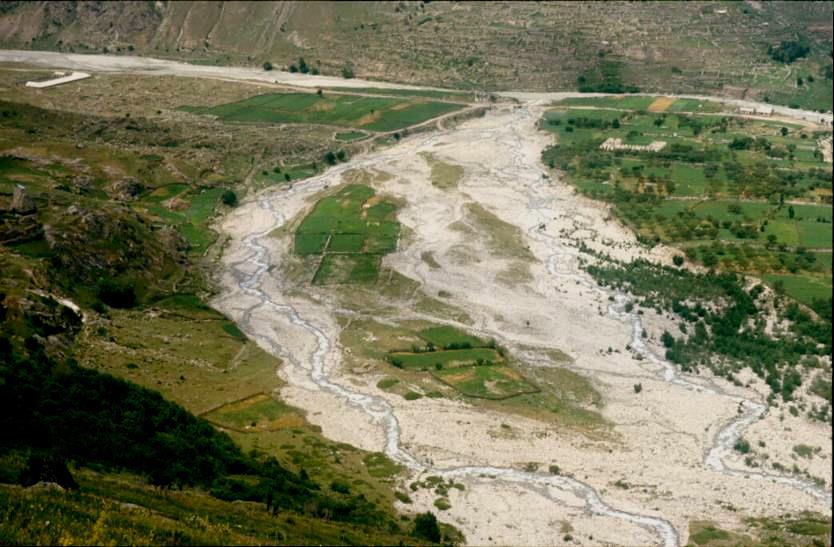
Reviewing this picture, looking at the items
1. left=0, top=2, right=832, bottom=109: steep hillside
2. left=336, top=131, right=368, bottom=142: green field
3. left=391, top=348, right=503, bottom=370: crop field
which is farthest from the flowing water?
left=0, top=2, right=832, bottom=109: steep hillside

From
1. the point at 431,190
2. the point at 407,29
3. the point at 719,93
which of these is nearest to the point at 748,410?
the point at 431,190

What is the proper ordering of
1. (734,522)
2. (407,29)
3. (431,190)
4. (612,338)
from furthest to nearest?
(407,29) → (431,190) → (612,338) → (734,522)

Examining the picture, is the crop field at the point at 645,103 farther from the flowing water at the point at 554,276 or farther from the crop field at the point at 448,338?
the crop field at the point at 448,338

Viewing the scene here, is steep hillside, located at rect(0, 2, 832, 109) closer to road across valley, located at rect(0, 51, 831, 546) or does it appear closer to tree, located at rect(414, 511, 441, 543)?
road across valley, located at rect(0, 51, 831, 546)

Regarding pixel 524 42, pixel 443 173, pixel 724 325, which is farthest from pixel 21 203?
pixel 524 42

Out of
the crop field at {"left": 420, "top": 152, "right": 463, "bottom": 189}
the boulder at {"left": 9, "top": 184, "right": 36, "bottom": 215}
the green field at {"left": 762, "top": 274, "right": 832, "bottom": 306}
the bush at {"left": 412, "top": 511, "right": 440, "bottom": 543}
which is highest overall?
the green field at {"left": 762, "top": 274, "right": 832, "bottom": 306}

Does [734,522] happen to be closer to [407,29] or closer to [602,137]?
[602,137]

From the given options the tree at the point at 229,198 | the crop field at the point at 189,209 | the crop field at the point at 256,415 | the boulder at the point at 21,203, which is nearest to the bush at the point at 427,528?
the crop field at the point at 256,415

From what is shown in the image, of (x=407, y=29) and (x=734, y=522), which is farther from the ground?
(x=407, y=29)
